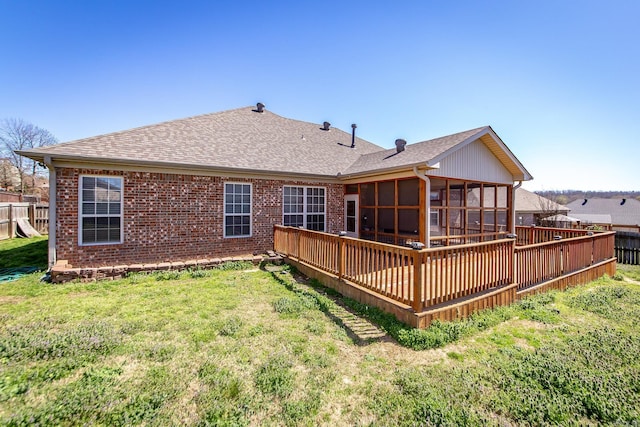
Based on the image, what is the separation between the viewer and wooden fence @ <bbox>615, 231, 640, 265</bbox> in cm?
1030

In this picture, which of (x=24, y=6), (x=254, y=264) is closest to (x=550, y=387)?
(x=254, y=264)

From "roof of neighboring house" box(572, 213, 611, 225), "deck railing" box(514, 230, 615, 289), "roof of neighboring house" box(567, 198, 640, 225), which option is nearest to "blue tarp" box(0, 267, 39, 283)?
"deck railing" box(514, 230, 615, 289)

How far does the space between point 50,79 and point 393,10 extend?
14.4m

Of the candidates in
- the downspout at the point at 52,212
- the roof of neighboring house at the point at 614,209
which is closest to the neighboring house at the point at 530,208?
the roof of neighboring house at the point at 614,209

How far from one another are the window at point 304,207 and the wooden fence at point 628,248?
38.8 feet

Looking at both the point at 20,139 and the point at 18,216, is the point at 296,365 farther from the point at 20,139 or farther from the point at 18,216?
the point at 20,139

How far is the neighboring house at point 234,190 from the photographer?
24.7 feet

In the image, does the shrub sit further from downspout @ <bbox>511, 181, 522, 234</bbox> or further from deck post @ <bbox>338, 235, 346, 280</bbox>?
downspout @ <bbox>511, 181, 522, 234</bbox>

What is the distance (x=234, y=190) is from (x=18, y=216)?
1449cm

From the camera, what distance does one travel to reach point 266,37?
400 inches

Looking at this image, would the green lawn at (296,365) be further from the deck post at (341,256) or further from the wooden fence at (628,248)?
the wooden fence at (628,248)

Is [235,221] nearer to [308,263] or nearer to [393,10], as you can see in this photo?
[308,263]

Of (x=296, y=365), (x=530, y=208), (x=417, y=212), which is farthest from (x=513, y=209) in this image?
(x=530, y=208)

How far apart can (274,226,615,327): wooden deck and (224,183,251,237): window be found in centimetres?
242
